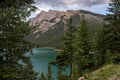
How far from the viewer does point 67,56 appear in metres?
32.7

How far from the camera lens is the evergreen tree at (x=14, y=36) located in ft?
36.7

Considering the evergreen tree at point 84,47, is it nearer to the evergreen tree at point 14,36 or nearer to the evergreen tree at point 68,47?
the evergreen tree at point 68,47

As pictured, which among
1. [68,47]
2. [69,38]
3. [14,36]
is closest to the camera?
[14,36]

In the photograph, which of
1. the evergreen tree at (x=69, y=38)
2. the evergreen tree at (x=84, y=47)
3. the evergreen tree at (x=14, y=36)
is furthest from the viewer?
the evergreen tree at (x=84, y=47)

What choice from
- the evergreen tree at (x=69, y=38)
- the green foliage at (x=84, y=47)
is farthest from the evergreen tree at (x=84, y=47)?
the evergreen tree at (x=69, y=38)

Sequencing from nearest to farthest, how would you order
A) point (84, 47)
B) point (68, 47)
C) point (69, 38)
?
point (69, 38) → point (68, 47) → point (84, 47)

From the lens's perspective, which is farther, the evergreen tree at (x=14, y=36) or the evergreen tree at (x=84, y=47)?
the evergreen tree at (x=84, y=47)

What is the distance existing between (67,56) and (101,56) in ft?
48.5

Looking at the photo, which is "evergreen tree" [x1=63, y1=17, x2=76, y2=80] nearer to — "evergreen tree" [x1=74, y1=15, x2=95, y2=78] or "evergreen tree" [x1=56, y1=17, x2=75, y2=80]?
"evergreen tree" [x1=56, y1=17, x2=75, y2=80]

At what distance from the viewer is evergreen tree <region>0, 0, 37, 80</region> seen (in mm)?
11188

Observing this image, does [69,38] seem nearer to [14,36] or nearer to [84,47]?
[84,47]

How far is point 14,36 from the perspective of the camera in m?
11.9

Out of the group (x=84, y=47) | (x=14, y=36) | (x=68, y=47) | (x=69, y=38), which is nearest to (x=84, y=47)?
(x=84, y=47)

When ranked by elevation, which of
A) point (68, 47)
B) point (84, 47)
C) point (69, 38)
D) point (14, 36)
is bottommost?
point (84, 47)
